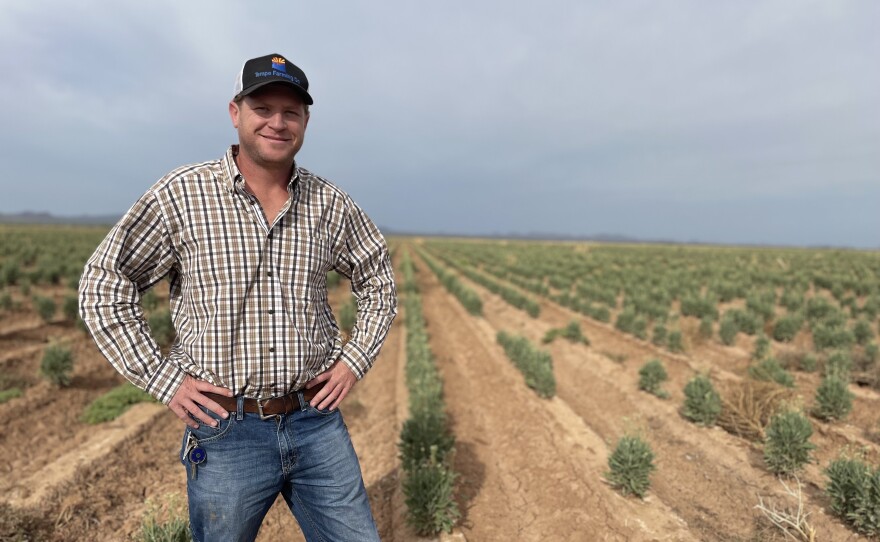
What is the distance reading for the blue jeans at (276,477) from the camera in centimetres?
189

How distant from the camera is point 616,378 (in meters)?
9.50

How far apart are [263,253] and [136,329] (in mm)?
541

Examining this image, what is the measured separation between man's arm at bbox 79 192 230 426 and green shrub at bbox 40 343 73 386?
7.41 metres

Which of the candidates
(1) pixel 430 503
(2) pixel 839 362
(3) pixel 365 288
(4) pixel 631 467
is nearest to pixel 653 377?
(2) pixel 839 362

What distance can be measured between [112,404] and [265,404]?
21.1ft

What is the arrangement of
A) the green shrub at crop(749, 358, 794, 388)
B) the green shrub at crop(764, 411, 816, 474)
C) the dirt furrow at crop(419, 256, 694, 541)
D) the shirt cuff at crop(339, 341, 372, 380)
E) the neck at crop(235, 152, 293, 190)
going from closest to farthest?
the neck at crop(235, 152, 293, 190) → the shirt cuff at crop(339, 341, 372, 380) → the dirt furrow at crop(419, 256, 694, 541) → the green shrub at crop(764, 411, 816, 474) → the green shrub at crop(749, 358, 794, 388)

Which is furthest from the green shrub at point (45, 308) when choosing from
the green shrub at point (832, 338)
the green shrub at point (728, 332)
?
the green shrub at point (832, 338)

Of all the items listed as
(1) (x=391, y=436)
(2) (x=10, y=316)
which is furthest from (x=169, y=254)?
(2) (x=10, y=316)

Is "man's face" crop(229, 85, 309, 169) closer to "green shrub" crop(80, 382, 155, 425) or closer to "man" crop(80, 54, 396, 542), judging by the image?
"man" crop(80, 54, 396, 542)

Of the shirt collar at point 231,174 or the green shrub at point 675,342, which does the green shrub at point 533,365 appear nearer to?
the green shrub at point 675,342

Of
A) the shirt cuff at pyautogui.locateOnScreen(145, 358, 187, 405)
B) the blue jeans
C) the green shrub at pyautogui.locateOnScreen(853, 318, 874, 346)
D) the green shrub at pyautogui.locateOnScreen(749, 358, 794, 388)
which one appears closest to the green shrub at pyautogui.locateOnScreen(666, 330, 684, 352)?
the green shrub at pyautogui.locateOnScreen(749, 358, 794, 388)

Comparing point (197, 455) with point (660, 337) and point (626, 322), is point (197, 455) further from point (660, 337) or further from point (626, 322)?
point (626, 322)

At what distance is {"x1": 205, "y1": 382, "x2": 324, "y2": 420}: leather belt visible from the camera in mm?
1896

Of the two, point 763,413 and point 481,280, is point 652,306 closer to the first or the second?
point 763,413
